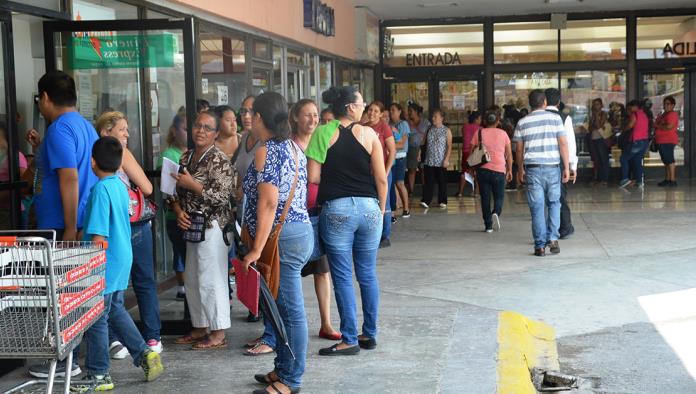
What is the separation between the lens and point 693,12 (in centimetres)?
2097

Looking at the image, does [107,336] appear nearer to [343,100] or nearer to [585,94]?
[343,100]

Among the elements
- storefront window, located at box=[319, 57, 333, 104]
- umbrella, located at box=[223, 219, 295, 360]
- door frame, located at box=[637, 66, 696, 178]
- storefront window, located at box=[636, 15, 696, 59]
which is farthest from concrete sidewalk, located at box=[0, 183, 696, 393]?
storefront window, located at box=[636, 15, 696, 59]

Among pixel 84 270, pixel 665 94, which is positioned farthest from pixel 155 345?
pixel 665 94

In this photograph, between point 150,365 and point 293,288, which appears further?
point 150,365

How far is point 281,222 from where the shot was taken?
5.30m

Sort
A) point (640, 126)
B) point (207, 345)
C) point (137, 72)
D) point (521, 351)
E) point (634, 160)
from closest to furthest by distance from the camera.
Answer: point (521, 351)
point (207, 345)
point (137, 72)
point (640, 126)
point (634, 160)

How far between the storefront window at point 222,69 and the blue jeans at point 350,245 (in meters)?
3.97

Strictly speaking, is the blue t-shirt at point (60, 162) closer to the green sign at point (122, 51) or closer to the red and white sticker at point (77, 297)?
the red and white sticker at point (77, 297)

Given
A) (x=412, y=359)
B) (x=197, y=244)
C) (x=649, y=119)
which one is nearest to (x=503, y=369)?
(x=412, y=359)

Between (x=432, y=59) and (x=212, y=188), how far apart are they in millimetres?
15770

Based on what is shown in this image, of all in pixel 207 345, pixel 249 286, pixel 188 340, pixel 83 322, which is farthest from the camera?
pixel 188 340

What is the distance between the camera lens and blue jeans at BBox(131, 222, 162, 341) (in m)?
6.39

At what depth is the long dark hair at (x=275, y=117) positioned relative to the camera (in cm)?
532

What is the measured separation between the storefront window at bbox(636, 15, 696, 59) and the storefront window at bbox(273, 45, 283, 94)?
35.4 ft
